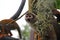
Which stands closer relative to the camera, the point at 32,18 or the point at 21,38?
the point at 32,18

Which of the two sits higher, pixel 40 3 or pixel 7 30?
pixel 40 3

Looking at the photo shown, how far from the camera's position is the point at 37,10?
885 mm

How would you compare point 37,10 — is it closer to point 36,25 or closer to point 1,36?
point 36,25

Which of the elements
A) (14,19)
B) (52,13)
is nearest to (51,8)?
(52,13)

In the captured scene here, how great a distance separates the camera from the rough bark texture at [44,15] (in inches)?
34.2

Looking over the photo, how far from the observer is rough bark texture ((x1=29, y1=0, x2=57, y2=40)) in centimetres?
87

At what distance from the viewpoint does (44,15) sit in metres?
0.89

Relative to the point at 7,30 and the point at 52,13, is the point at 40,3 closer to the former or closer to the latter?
the point at 52,13

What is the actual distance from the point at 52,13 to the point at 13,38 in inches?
7.6

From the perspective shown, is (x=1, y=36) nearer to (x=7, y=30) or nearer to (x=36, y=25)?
(x=7, y=30)

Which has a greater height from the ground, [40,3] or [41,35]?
[40,3]

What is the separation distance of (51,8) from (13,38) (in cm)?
20

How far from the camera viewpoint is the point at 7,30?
85 cm

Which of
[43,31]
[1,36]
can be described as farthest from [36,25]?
[1,36]
